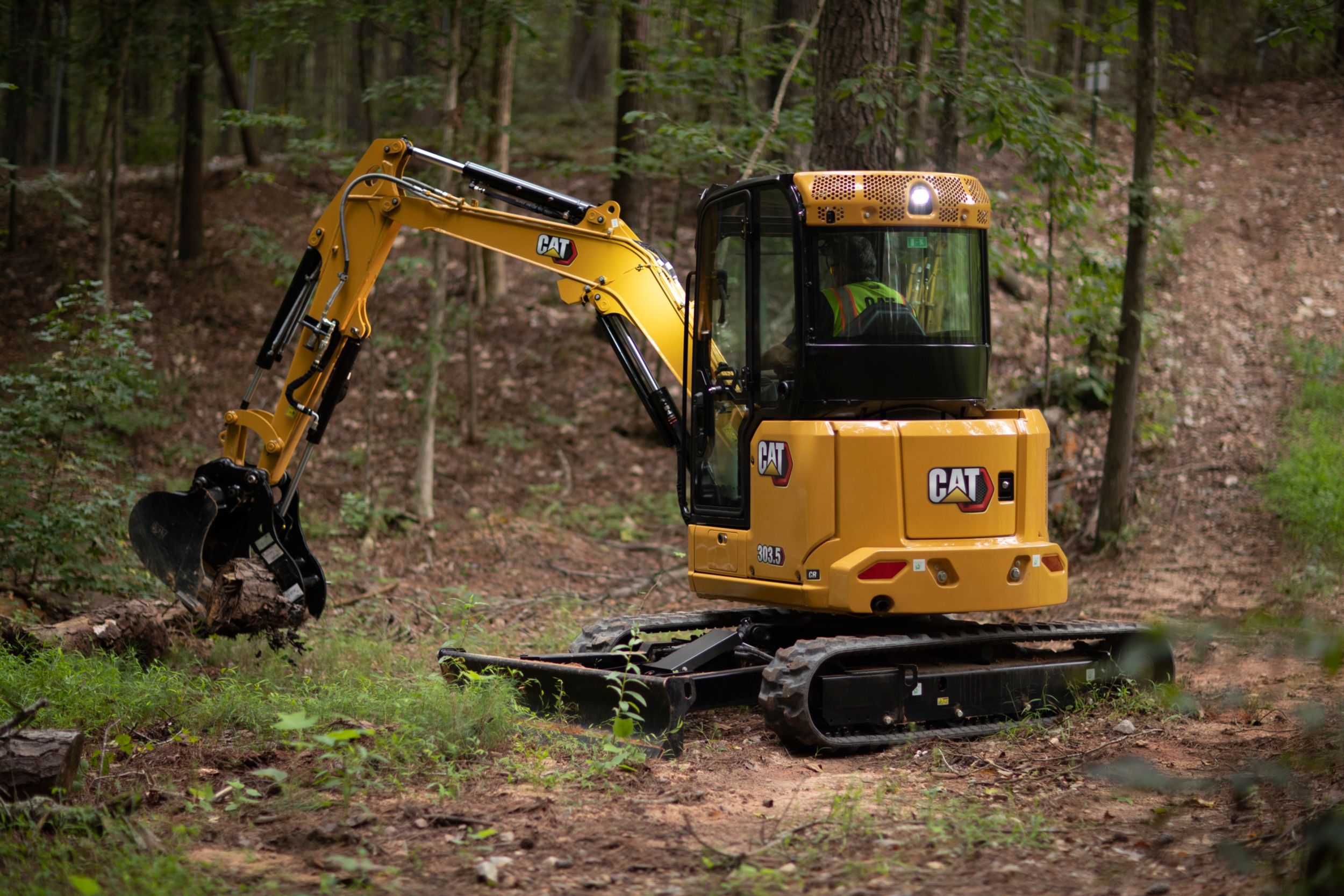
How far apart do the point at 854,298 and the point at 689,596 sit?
14.4 feet

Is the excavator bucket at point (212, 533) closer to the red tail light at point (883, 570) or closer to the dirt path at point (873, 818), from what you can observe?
the dirt path at point (873, 818)

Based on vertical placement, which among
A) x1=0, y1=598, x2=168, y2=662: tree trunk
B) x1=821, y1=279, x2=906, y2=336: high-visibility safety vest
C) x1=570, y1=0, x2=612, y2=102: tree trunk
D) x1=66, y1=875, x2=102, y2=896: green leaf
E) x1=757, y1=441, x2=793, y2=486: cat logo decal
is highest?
x1=570, y1=0, x2=612, y2=102: tree trunk

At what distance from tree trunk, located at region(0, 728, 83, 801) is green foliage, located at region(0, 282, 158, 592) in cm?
364

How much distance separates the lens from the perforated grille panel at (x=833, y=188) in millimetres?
5484

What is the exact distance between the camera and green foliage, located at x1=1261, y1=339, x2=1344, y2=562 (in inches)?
364

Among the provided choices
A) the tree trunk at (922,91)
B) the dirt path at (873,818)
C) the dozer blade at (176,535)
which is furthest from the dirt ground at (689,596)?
the tree trunk at (922,91)

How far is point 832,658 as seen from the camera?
5527 mm

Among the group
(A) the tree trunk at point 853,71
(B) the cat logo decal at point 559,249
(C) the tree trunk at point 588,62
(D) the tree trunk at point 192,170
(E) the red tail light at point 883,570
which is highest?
(C) the tree trunk at point 588,62

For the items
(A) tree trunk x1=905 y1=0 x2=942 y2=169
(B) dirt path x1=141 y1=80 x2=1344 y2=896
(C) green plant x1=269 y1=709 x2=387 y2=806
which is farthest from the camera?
(A) tree trunk x1=905 y1=0 x2=942 y2=169

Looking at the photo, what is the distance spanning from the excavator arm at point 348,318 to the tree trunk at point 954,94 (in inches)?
119

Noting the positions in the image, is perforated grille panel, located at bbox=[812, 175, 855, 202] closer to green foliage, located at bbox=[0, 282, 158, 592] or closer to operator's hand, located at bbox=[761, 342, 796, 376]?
operator's hand, located at bbox=[761, 342, 796, 376]

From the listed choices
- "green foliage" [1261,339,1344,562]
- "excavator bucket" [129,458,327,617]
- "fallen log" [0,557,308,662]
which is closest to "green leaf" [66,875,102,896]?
"fallen log" [0,557,308,662]

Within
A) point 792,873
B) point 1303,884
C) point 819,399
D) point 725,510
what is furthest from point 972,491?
point 1303,884

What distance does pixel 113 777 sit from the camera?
4.60 m
